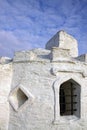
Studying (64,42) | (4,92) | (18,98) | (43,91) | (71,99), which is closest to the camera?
(43,91)

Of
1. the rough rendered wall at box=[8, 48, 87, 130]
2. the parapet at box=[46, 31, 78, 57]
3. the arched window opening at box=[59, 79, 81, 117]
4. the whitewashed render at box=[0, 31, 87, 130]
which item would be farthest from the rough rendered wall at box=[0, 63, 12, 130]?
the parapet at box=[46, 31, 78, 57]

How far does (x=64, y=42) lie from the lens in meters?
9.71

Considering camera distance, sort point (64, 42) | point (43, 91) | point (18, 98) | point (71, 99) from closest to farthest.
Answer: point (43, 91), point (18, 98), point (71, 99), point (64, 42)

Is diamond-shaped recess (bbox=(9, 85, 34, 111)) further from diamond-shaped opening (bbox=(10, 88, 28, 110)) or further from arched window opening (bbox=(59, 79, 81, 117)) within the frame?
arched window opening (bbox=(59, 79, 81, 117))

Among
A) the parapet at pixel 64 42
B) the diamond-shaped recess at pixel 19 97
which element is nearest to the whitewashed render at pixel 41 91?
the diamond-shaped recess at pixel 19 97

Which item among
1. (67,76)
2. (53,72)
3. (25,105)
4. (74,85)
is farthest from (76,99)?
(25,105)

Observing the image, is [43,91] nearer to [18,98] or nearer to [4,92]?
[18,98]

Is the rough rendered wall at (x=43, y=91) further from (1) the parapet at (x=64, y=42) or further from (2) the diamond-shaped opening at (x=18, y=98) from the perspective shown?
(1) the parapet at (x=64, y=42)

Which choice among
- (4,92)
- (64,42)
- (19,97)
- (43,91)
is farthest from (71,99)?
(64,42)

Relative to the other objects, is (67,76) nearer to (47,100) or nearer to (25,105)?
(47,100)

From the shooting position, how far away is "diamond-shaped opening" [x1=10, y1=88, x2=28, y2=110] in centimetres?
733

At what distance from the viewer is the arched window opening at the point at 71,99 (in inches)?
296

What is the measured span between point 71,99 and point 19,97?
2295mm

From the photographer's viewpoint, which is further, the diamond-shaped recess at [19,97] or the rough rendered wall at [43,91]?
the diamond-shaped recess at [19,97]
